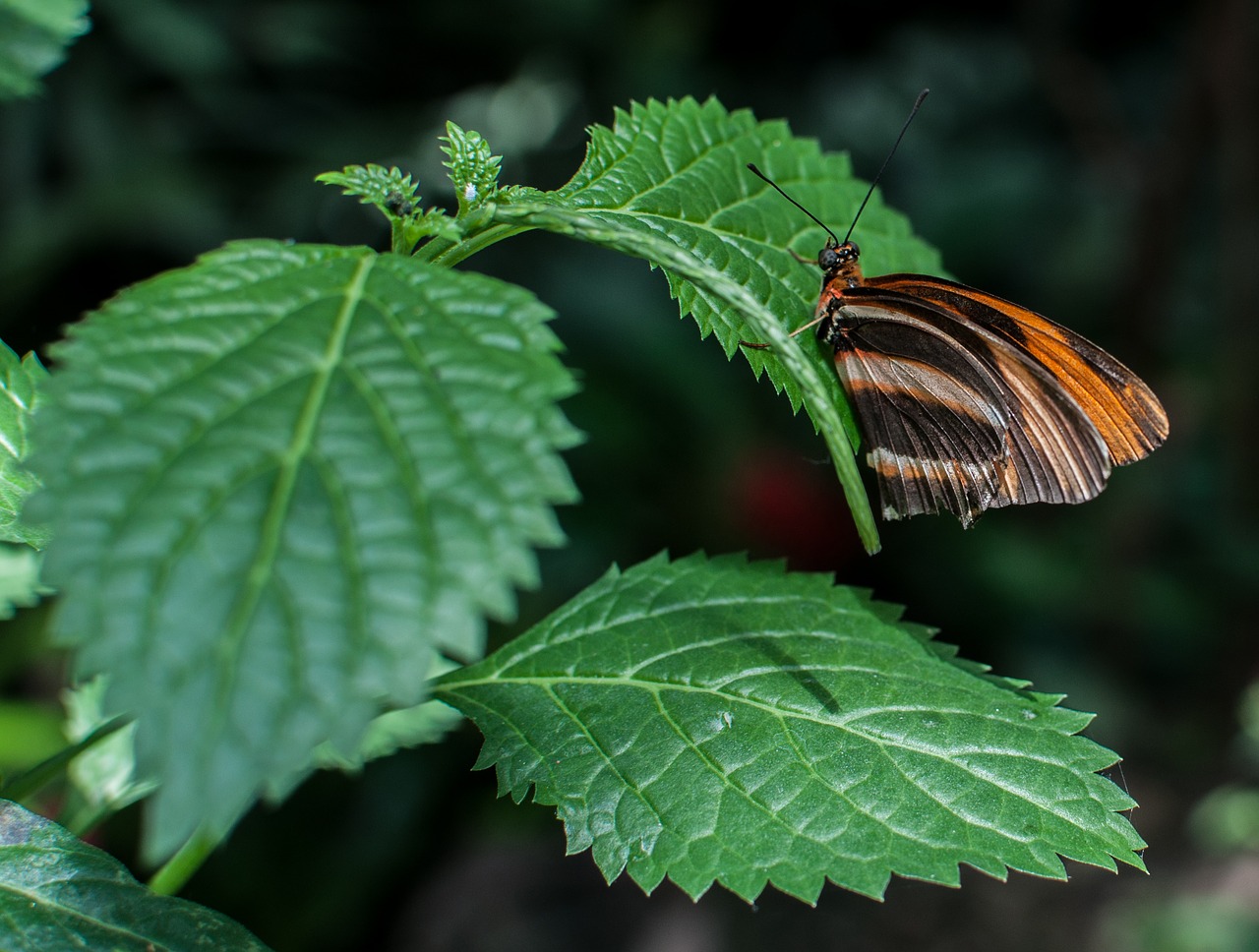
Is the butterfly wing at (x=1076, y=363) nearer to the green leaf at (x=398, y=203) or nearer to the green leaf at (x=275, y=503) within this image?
the green leaf at (x=398, y=203)

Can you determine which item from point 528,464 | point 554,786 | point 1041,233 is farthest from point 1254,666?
point 528,464

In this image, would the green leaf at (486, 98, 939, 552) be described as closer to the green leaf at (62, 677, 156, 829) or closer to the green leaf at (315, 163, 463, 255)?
the green leaf at (315, 163, 463, 255)

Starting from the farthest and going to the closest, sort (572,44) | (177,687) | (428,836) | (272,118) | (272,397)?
(572,44), (272,118), (428,836), (272,397), (177,687)

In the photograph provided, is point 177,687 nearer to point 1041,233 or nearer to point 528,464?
point 528,464

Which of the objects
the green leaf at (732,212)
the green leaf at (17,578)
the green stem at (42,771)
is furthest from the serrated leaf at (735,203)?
the green leaf at (17,578)

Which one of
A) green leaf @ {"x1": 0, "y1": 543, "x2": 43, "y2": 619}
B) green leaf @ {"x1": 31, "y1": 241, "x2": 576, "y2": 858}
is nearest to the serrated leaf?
green leaf @ {"x1": 31, "y1": 241, "x2": 576, "y2": 858}
